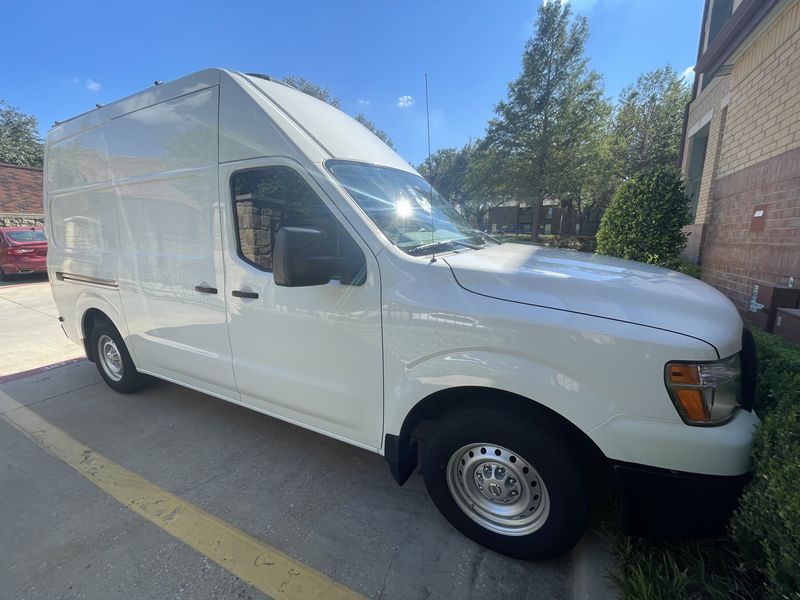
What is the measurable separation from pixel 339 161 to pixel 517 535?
239 cm

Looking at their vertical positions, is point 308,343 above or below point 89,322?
above

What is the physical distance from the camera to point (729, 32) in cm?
452

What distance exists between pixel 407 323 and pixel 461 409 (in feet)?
1.78

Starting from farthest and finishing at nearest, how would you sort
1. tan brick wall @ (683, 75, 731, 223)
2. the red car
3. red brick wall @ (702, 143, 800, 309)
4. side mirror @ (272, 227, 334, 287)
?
the red car < tan brick wall @ (683, 75, 731, 223) < red brick wall @ (702, 143, 800, 309) < side mirror @ (272, 227, 334, 287)

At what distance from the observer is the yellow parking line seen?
6.33ft

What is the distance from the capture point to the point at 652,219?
5.83 meters

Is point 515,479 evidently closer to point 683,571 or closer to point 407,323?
point 683,571

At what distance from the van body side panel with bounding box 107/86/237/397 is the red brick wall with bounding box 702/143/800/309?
5.20 meters

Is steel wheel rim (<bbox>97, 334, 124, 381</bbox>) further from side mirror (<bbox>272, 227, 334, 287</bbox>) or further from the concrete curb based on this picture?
the concrete curb

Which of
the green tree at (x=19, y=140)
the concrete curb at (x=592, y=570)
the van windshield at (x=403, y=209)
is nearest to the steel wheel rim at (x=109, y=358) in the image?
the van windshield at (x=403, y=209)

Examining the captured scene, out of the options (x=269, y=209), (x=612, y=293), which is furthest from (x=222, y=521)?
(x=612, y=293)

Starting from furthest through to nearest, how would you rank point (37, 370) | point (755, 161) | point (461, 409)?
point (37, 370) < point (755, 161) < point (461, 409)

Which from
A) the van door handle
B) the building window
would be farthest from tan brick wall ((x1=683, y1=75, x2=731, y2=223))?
the van door handle

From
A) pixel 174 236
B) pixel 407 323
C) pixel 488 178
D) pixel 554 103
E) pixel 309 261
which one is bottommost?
pixel 407 323
